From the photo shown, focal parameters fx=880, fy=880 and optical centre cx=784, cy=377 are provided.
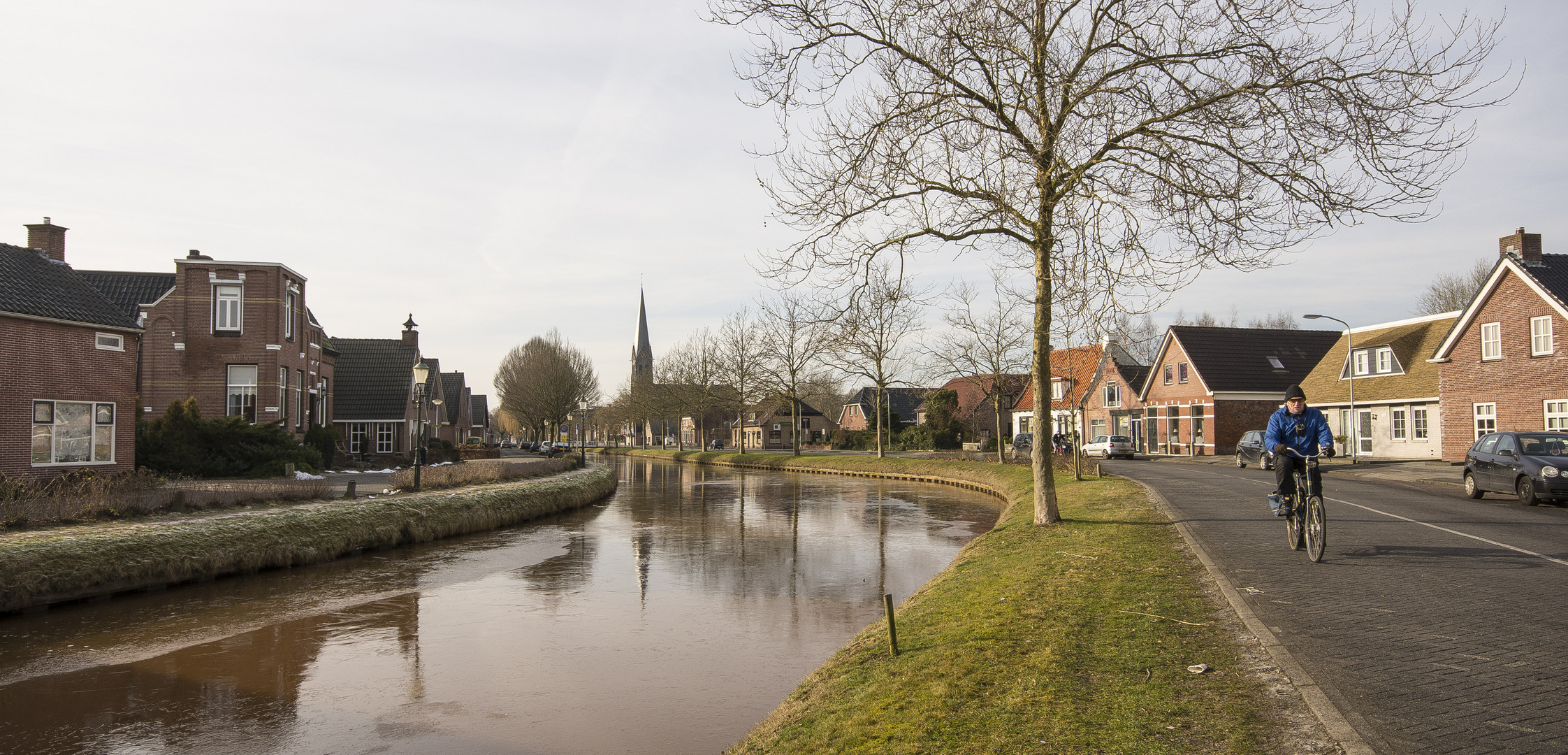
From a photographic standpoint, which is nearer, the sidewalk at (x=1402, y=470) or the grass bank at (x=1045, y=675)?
the grass bank at (x=1045, y=675)

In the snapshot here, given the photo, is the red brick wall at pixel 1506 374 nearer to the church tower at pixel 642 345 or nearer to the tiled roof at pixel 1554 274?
the tiled roof at pixel 1554 274

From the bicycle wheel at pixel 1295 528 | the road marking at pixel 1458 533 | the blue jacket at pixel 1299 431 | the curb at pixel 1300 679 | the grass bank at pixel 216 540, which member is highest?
the blue jacket at pixel 1299 431

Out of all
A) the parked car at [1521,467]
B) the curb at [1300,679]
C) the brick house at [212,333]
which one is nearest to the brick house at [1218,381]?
the parked car at [1521,467]

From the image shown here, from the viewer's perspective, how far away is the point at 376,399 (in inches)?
1788

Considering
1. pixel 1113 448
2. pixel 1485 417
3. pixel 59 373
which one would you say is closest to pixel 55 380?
pixel 59 373

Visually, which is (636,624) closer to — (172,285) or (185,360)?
(185,360)

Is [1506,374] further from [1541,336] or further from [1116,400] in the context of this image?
[1116,400]

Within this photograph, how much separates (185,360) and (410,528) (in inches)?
732

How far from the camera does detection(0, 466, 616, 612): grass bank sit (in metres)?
12.3

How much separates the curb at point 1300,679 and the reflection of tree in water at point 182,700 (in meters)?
7.77

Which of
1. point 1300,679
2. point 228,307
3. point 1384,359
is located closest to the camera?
point 1300,679

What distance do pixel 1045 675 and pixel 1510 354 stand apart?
1125 inches

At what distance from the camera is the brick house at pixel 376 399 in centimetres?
4488

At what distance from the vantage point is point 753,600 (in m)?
13.3
